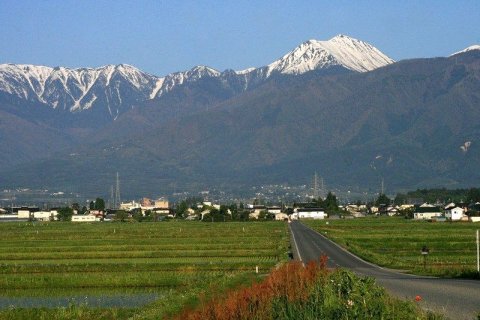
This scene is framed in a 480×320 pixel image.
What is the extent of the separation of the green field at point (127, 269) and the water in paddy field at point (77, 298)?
49 mm

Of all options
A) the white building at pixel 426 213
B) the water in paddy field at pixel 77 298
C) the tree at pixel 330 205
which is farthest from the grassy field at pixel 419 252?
the tree at pixel 330 205

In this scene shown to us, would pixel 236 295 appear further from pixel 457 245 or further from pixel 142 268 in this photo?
pixel 457 245

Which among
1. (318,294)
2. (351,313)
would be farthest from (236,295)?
(351,313)

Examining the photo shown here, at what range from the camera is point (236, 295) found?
61.0 ft

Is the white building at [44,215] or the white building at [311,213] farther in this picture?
the white building at [44,215]

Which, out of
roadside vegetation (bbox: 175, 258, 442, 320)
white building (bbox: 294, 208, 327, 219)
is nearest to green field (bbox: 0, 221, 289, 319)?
roadside vegetation (bbox: 175, 258, 442, 320)

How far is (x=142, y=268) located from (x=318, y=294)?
27392mm

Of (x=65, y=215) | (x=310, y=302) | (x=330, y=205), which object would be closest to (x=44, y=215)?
(x=65, y=215)

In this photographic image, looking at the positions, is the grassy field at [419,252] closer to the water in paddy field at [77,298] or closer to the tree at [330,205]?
the water in paddy field at [77,298]

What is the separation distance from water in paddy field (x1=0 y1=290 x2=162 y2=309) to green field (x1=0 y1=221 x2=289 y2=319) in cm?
5

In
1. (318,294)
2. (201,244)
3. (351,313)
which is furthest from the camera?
(201,244)

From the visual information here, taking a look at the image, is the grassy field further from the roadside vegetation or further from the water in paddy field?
the roadside vegetation

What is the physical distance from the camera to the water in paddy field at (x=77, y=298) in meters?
29.9

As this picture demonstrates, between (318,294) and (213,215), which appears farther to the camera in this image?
(213,215)
